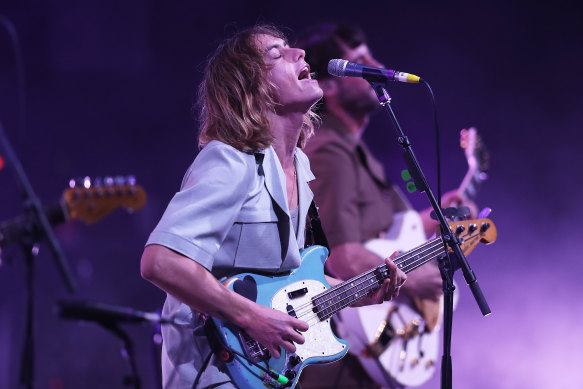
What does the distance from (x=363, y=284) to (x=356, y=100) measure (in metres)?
2.27

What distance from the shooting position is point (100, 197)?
13.7 ft

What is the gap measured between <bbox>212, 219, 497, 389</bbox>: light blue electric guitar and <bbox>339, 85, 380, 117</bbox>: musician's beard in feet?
6.44

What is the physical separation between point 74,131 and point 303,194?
322 centimetres

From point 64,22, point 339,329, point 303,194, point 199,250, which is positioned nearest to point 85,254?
point 64,22

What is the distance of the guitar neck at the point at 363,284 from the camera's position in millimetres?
2803

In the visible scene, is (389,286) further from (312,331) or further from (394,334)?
(394,334)

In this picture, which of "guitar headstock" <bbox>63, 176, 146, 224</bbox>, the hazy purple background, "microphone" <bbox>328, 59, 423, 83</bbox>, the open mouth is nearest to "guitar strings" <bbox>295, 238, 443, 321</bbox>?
"microphone" <bbox>328, 59, 423, 83</bbox>

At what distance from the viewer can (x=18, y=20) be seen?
551 cm

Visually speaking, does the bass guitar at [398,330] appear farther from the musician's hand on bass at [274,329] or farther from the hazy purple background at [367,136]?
the musician's hand on bass at [274,329]

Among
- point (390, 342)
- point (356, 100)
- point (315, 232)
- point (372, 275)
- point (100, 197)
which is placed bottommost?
point (390, 342)

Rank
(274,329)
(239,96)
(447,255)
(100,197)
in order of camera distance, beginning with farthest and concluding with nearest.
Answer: (100,197) → (239,96) → (447,255) → (274,329)

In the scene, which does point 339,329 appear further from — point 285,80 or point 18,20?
point 18,20

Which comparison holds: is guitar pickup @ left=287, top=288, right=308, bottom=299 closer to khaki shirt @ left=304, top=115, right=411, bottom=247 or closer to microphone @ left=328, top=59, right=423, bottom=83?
microphone @ left=328, top=59, right=423, bottom=83

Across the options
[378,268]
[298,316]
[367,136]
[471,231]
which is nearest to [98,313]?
[298,316]
